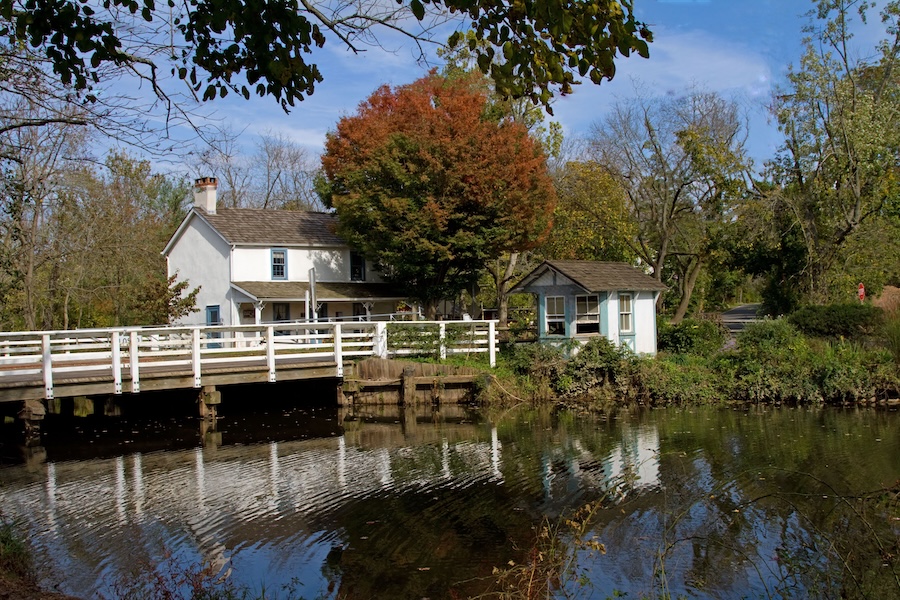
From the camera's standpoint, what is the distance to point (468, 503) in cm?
1258

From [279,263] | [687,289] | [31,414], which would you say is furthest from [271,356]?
[687,289]

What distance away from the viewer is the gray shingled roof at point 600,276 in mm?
26125

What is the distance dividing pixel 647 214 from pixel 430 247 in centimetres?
1433

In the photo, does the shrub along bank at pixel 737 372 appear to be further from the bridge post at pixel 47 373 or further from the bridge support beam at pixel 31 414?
the bridge support beam at pixel 31 414

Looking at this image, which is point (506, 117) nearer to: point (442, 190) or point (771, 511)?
→ point (442, 190)

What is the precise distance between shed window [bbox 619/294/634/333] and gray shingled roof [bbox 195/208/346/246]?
15.4 m

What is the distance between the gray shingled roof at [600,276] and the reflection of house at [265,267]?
11.2 metres

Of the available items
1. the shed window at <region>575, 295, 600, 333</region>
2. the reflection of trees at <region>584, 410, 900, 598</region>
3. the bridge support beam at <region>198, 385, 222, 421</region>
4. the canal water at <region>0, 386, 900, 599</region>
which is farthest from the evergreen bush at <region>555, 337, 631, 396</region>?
the bridge support beam at <region>198, 385, 222, 421</region>

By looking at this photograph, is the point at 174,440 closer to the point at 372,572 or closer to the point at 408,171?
the point at 372,572

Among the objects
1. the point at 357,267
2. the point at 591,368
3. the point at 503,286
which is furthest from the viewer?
the point at 503,286

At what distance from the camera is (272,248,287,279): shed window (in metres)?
36.0

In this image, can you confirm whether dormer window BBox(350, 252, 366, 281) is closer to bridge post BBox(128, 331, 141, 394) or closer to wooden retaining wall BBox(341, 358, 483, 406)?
wooden retaining wall BBox(341, 358, 483, 406)

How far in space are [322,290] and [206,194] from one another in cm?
709

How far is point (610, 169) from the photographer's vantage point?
38.6m
